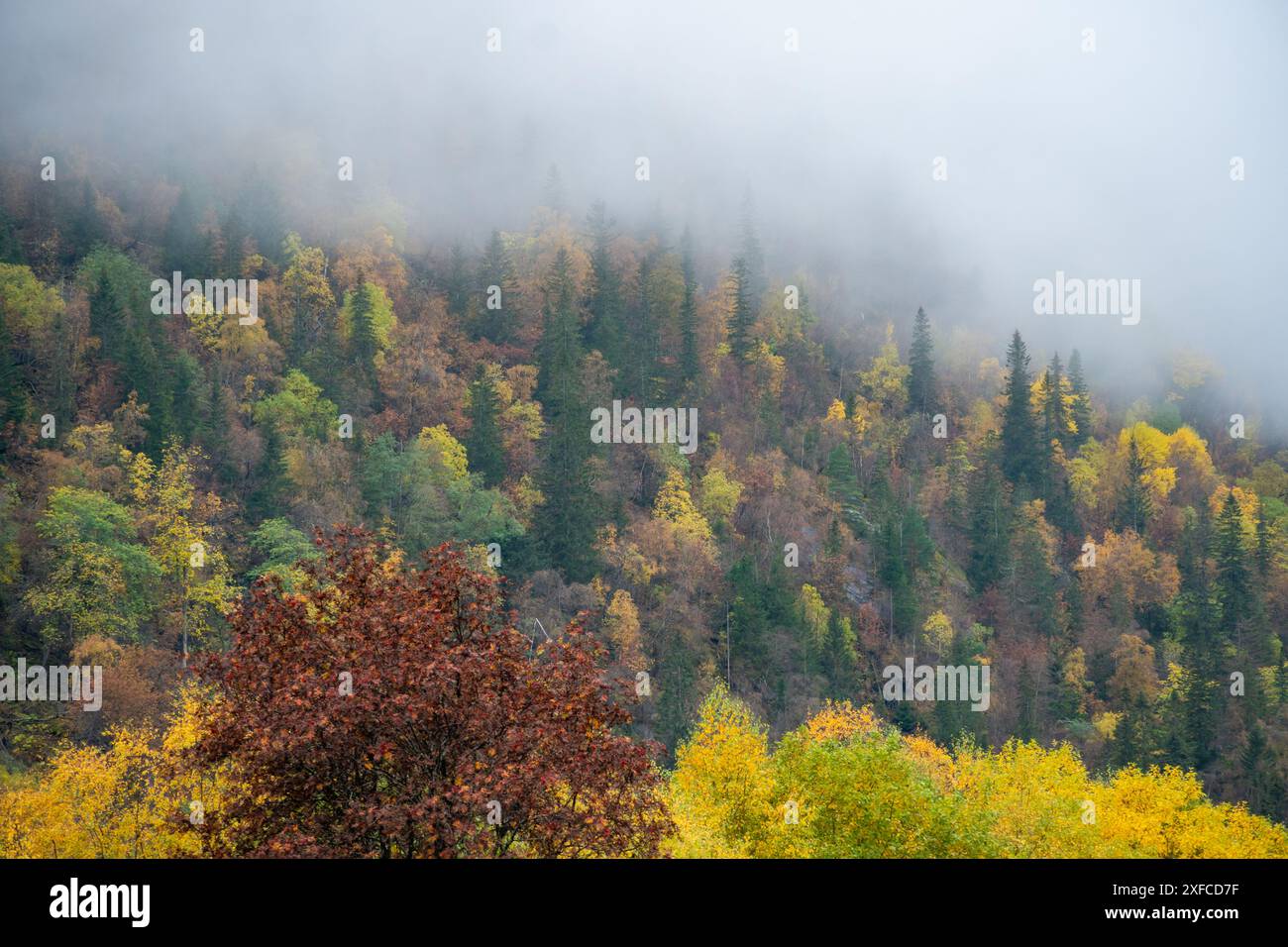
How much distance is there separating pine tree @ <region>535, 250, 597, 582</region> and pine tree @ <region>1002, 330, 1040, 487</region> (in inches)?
2357

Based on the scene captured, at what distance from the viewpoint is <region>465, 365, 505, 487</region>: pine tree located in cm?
11669

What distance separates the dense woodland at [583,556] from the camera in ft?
64.3

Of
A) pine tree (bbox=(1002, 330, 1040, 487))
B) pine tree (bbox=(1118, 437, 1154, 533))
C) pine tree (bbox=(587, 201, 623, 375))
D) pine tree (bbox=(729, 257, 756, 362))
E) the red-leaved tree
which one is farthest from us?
pine tree (bbox=(1118, 437, 1154, 533))

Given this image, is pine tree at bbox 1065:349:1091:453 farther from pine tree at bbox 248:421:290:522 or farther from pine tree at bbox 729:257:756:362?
pine tree at bbox 248:421:290:522

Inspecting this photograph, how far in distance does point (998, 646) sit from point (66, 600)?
90.9 meters

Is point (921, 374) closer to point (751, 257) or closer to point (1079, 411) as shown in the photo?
point (1079, 411)

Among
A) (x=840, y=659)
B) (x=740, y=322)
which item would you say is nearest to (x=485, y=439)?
(x=840, y=659)

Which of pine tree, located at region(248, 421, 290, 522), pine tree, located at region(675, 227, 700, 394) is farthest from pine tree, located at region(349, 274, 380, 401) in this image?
pine tree, located at region(675, 227, 700, 394)

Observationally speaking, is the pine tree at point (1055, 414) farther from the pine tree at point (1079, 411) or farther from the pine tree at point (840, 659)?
the pine tree at point (840, 659)

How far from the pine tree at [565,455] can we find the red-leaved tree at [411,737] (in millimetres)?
84185

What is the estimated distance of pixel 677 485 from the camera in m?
123

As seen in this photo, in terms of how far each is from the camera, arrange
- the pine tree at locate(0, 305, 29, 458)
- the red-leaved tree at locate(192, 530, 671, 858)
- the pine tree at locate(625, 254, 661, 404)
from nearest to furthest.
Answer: the red-leaved tree at locate(192, 530, 671, 858) → the pine tree at locate(0, 305, 29, 458) → the pine tree at locate(625, 254, 661, 404)

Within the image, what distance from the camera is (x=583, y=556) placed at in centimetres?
10450
